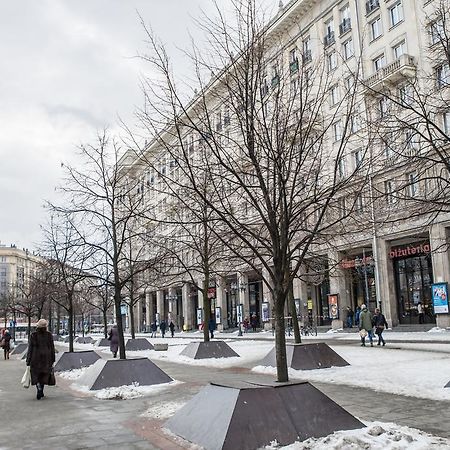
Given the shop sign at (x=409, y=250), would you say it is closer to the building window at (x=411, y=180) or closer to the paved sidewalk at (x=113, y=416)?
the building window at (x=411, y=180)

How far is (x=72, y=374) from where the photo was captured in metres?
16.4

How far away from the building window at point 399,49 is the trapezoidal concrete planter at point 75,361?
2818cm

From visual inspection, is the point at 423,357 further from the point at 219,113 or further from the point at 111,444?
the point at 111,444

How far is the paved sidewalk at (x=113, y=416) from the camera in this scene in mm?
6996

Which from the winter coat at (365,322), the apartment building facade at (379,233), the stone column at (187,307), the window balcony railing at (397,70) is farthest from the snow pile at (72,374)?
the stone column at (187,307)

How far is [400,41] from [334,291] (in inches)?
720

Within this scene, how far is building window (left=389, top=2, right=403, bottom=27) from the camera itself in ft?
116

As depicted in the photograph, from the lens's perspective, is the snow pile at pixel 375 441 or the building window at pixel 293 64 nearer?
the snow pile at pixel 375 441

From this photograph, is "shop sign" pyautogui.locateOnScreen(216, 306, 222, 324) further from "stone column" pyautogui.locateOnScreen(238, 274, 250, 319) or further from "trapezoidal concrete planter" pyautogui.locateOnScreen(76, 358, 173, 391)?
"trapezoidal concrete planter" pyautogui.locateOnScreen(76, 358, 173, 391)

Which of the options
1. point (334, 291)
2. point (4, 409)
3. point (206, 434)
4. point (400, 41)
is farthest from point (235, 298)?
point (206, 434)

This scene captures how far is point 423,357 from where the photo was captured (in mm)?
16375

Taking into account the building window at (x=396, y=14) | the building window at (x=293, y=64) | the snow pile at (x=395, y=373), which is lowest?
the snow pile at (x=395, y=373)

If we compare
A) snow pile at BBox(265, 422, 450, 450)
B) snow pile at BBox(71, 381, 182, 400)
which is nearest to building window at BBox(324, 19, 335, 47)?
snow pile at BBox(71, 381, 182, 400)

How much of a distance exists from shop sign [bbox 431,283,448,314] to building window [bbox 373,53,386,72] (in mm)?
15239
